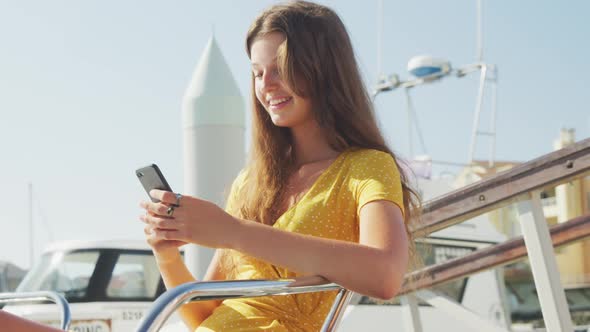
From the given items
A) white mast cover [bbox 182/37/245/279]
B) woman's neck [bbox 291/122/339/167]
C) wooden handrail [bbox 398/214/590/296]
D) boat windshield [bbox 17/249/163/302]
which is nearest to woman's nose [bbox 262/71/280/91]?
woman's neck [bbox 291/122/339/167]

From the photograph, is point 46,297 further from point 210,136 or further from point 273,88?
point 210,136

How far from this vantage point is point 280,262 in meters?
1.71

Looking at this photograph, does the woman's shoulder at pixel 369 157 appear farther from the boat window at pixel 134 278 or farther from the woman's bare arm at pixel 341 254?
the boat window at pixel 134 278

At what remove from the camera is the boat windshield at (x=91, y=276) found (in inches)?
304

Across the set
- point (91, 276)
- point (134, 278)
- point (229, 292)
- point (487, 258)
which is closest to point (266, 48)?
point (229, 292)

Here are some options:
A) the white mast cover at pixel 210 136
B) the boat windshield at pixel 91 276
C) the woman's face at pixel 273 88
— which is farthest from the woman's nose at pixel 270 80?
the boat windshield at pixel 91 276

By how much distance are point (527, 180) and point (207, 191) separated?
4.30 meters

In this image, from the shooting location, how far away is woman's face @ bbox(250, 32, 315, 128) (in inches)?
78.8

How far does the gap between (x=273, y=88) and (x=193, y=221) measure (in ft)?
1.55

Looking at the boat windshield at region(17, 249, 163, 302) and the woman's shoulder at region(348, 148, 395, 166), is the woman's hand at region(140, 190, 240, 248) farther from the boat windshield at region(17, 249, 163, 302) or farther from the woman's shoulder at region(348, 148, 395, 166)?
the boat windshield at region(17, 249, 163, 302)

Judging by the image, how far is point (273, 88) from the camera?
200 centimetres

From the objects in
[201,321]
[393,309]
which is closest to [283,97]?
[201,321]

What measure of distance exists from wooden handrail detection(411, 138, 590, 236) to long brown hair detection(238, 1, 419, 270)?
42cm

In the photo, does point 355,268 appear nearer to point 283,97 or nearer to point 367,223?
point 367,223
